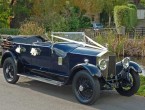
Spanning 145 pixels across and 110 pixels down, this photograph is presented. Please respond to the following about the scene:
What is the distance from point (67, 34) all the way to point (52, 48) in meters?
0.73

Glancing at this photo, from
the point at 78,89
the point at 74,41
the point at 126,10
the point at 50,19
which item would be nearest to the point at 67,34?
the point at 74,41

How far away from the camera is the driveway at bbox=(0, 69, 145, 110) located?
273 inches

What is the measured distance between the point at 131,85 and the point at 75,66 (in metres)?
1.42

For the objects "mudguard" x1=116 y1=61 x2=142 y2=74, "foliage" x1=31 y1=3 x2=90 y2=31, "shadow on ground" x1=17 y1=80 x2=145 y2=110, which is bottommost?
A: "shadow on ground" x1=17 y1=80 x2=145 y2=110

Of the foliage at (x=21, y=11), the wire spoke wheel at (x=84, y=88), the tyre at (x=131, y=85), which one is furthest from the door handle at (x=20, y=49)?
the foliage at (x=21, y=11)

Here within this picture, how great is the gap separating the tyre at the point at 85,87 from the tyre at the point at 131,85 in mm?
978

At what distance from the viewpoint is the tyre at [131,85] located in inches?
307

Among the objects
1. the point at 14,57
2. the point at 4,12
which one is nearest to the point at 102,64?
the point at 14,57

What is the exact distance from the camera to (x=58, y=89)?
27.9 feet

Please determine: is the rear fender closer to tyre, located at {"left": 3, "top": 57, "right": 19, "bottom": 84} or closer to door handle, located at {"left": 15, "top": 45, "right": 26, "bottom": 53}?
tyre, located at {"left": 3, "top": 57, "right": 19, "bottom": 84}

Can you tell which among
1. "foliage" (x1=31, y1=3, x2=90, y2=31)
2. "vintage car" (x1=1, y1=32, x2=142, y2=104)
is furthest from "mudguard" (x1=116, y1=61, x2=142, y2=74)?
"foliage" (x1=31, y1=3, x2=90, y2=31)

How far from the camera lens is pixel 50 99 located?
7516 millimetres

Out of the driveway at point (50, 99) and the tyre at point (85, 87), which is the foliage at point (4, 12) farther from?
the tyre at point (85, 87)

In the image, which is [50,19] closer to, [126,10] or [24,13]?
[24,13]
